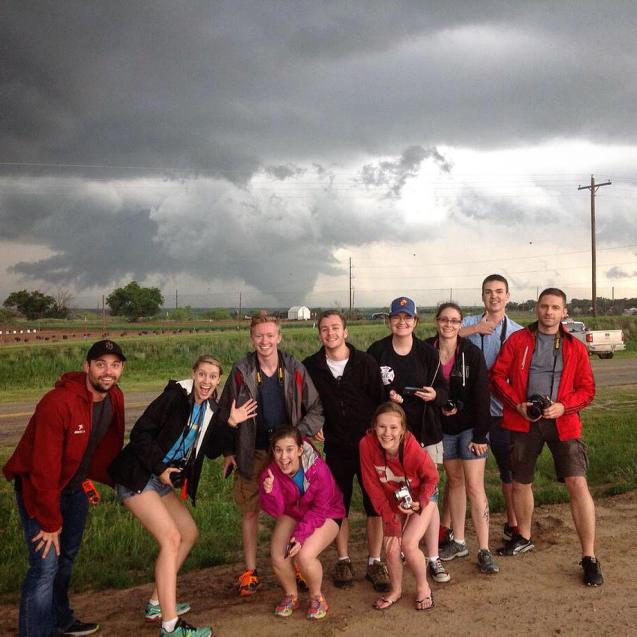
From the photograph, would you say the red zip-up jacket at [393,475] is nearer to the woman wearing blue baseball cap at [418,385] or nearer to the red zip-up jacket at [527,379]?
the woman wearing blue baseball cap at [418,385]

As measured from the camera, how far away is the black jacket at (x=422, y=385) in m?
5.20

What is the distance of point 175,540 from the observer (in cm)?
430

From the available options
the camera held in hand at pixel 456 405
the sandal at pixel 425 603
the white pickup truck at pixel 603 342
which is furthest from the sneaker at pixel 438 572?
the white pickup truck at pixel 603 342

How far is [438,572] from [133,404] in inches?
422

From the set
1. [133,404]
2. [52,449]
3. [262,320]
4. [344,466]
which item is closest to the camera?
[52,449]

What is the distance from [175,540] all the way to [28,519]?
930mm

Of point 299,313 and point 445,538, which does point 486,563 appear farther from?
point 299,313

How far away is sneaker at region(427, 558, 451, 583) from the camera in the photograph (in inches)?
203

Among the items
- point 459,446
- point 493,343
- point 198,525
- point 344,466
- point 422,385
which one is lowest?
point 198,525

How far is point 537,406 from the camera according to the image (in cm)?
528

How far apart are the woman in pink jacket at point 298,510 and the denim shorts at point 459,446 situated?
1124 mm

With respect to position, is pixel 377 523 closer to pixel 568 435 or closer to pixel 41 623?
pixel 568 435

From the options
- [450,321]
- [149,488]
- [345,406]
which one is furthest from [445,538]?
[149,488]

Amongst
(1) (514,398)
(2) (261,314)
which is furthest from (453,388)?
(2) (261,314)
